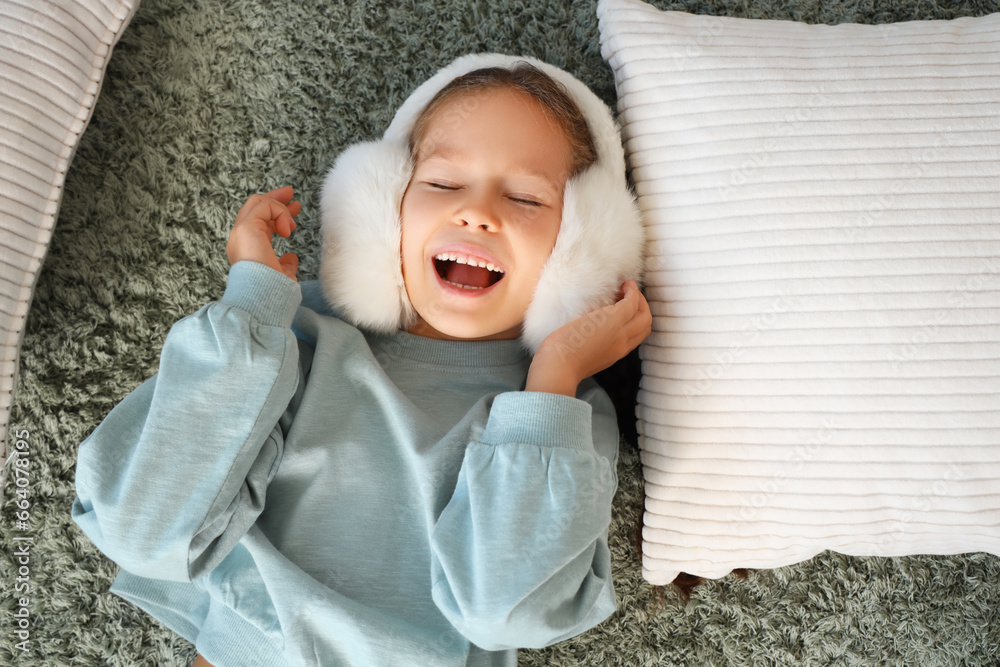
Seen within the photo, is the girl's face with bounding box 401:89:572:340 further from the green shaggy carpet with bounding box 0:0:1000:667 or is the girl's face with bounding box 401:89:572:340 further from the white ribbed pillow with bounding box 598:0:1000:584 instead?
the green shaggy carpet with bounding box 0:0:1000:667

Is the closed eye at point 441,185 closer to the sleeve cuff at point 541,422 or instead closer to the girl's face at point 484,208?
the girl's face at point 484,208

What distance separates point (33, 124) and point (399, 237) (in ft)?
2.21

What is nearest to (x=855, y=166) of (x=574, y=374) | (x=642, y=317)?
(x=642, y=317)

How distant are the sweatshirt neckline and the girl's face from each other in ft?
0.17

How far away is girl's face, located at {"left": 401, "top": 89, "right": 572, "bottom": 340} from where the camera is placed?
1182mm

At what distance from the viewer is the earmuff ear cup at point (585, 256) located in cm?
119

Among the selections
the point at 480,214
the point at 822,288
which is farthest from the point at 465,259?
the point at 822,288

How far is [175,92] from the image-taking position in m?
1.48

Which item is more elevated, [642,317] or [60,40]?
[60,40]

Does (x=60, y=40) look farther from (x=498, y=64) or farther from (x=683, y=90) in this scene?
(x=683, y=90)

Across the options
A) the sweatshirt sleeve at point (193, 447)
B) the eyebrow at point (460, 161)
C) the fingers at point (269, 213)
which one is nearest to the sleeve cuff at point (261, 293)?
the sweatshirt sleeve at point (193, 447)

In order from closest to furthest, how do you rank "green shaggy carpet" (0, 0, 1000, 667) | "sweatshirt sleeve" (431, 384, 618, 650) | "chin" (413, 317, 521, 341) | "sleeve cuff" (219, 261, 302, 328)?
"sweatshirt sleeve" (431, 384, 618, 650) → "sleeve cuff" (219, 261, 302, 328) → "chin" (413, 317, 521, 341) → "green shaggy carpet" (0, 0, 1000, 667)

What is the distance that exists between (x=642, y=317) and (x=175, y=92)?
1116mm

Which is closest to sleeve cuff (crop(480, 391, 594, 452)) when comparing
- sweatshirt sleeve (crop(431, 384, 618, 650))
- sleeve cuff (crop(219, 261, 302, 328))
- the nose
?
sweatshirt sleeve (crop(431, 384, 618, 650))
